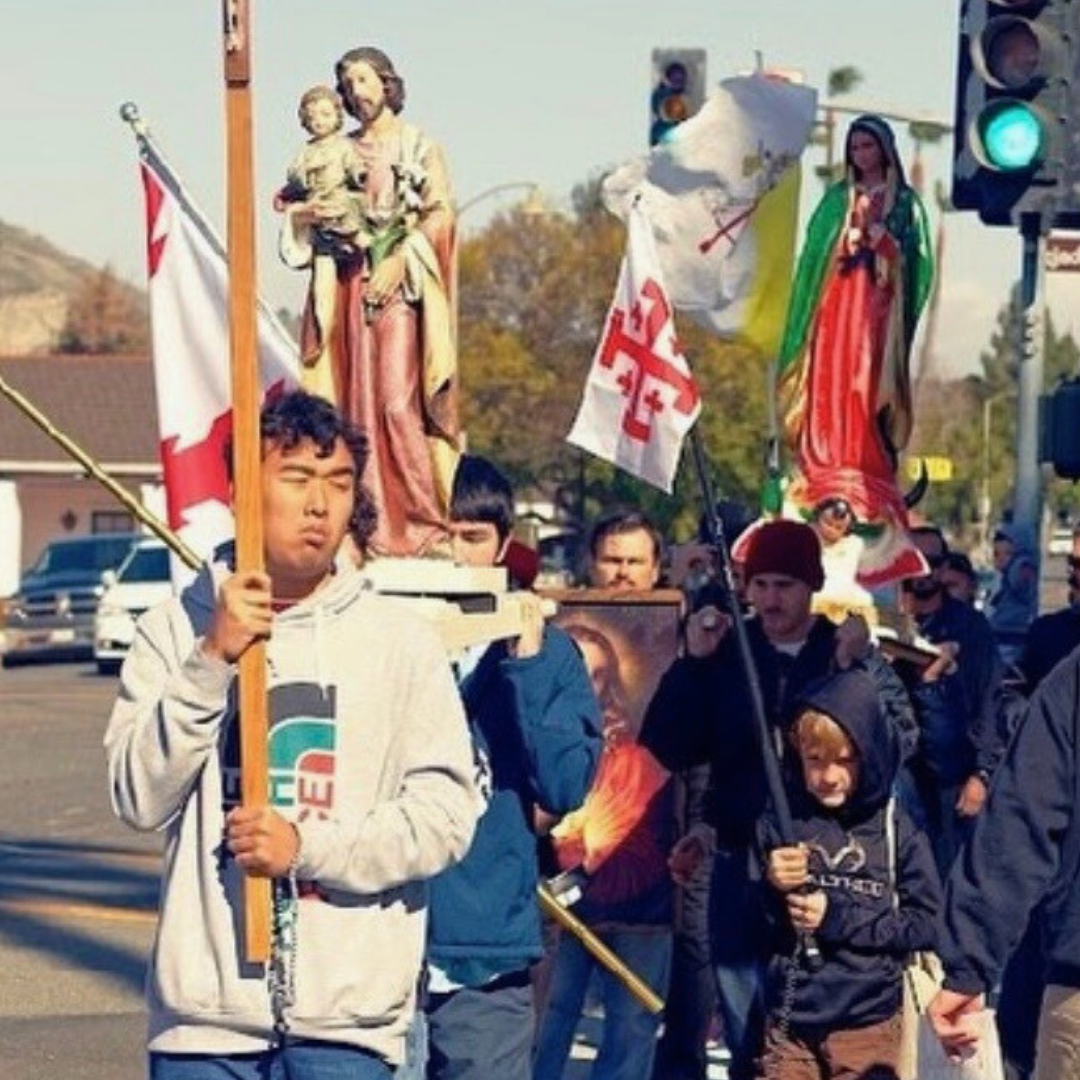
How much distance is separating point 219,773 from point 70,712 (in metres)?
25.0

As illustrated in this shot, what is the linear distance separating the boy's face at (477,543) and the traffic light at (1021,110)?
352cm

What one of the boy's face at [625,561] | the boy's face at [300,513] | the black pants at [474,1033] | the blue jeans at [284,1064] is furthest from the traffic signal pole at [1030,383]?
the blue jeans at [284,1064]

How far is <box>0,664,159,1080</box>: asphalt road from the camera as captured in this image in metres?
11.2

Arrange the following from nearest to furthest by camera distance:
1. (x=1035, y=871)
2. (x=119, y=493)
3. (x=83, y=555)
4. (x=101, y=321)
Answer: (x=1035, y=871), (x=119, y=493), (x=83, y=555), (x=101, y=321)

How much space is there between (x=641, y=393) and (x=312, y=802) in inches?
139

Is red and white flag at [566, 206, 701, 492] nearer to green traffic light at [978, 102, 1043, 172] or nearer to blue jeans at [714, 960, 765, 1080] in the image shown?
blue jeans at [714, 960, 765, 1080]

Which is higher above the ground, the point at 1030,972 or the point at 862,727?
the point at 862,727

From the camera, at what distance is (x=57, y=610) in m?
41.5

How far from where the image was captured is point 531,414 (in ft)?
167

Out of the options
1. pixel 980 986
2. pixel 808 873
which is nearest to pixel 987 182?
pixel 808 873

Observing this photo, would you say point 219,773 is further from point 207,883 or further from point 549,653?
point 549,653

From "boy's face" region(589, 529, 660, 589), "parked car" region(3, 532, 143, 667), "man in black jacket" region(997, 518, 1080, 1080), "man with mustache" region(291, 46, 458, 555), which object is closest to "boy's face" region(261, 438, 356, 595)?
"man with mustache" region(291, 46, 458, 555)

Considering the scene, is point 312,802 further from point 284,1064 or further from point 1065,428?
point 1065,428

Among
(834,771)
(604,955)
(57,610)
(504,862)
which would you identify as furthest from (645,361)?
→ (57,610)
